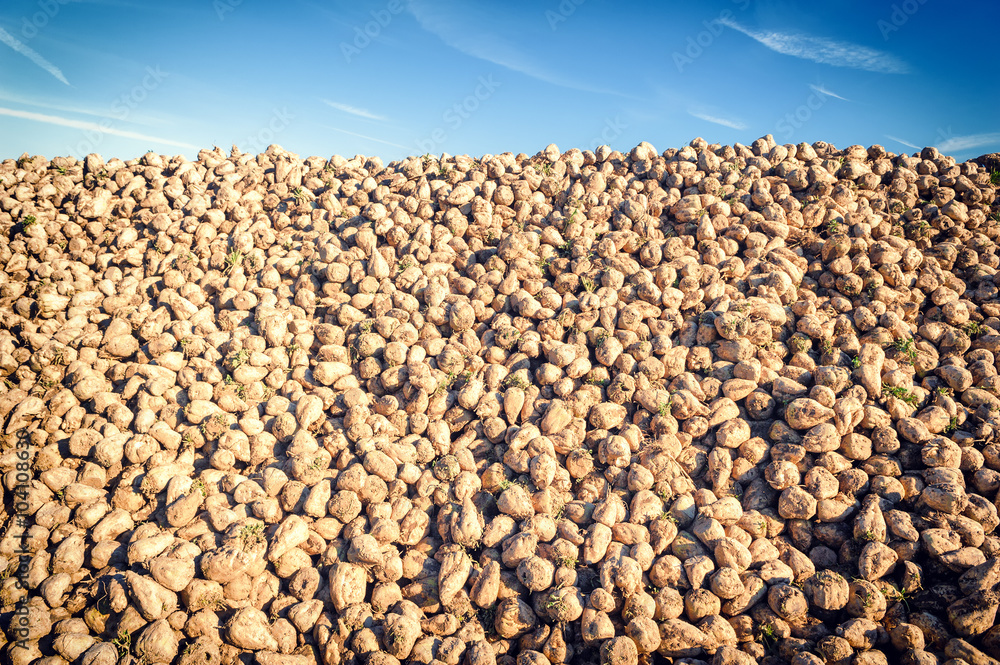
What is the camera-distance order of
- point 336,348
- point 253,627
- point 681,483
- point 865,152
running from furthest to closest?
point 865,152, point 336,348, point 681,483, point 253,627

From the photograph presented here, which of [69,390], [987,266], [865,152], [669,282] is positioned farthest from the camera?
[865,152]

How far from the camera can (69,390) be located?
5.41 m

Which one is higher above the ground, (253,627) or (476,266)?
(476,266)

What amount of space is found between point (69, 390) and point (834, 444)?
25.5 feet

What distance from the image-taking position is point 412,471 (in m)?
4.91

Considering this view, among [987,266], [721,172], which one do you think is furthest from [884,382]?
[721,172]

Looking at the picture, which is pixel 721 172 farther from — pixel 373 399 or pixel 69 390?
pixel 69 390

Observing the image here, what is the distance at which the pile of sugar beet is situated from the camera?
409cm

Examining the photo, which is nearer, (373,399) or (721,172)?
(373,399)

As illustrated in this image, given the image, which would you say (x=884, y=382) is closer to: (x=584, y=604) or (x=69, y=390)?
(x=584, y=604)

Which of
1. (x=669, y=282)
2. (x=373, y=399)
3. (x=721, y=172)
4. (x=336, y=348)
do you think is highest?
(x=721, y=172)

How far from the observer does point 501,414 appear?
5.43 metres

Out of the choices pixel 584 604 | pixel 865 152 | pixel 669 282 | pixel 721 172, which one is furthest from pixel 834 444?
pixel 865 152

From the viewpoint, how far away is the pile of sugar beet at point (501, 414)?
409 centimetres
